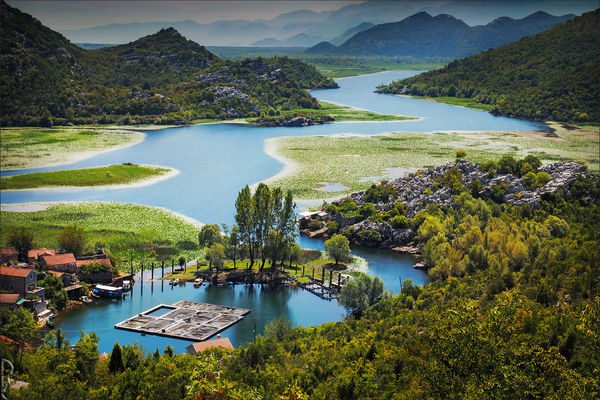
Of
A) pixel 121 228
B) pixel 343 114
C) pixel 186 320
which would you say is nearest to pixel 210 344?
pixel 186 320

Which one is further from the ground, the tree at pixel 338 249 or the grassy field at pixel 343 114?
the grassy field at pixel 343 114

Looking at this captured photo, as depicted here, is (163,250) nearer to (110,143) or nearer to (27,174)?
(27,174)

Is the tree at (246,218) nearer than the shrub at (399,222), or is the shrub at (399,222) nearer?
the tree at (246,218)

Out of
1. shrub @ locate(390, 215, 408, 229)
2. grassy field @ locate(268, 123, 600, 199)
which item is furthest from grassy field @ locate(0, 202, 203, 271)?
shrub @ locate(390, 215, 408, 229)

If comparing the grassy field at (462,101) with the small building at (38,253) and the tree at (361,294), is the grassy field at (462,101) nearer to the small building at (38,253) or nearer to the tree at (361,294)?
the tree at (361,294)

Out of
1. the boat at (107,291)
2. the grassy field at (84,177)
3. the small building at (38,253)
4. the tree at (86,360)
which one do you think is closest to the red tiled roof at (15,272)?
the small building at (38,253)

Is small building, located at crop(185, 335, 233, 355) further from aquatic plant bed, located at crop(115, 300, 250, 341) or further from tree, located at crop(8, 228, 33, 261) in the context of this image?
tree, located at crop(8, 228, 33, 261)

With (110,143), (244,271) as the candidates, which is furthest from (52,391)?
(110,143)
